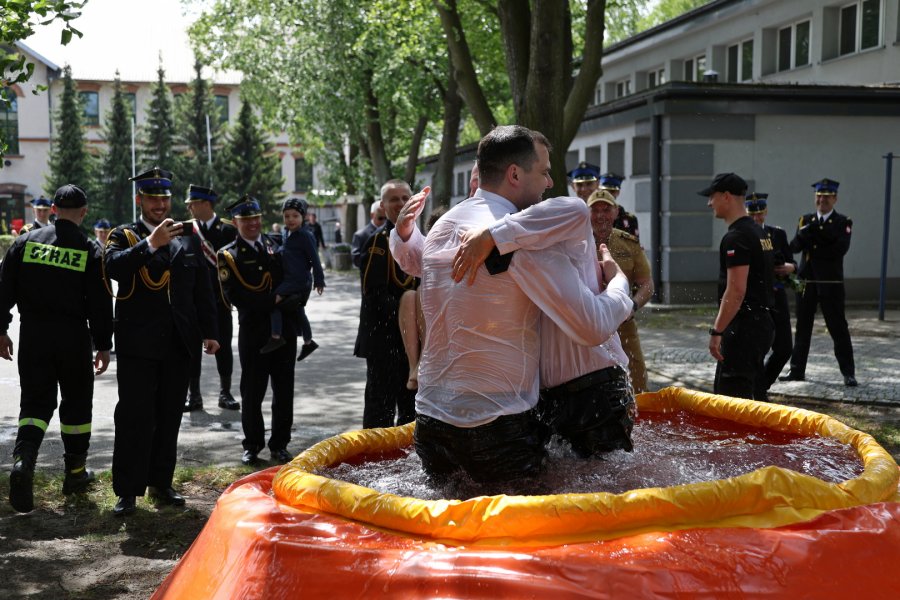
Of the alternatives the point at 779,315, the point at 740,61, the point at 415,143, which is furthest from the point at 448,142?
the point at 779,315

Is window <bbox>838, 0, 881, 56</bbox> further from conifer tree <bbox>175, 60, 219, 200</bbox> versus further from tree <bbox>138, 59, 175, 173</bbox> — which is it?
tree <bbox>138, 59, 175, 173</bbox>

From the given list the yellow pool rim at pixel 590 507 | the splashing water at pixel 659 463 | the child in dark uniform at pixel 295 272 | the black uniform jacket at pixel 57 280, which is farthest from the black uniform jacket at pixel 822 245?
the yellow pool rim at pixel 590 507

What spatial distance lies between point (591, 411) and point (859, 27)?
27.1 m

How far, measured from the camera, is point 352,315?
21188 mm

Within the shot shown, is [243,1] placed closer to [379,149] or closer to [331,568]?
[379,149]

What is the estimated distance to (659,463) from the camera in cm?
420

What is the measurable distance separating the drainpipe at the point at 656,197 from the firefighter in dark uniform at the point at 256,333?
13313mm

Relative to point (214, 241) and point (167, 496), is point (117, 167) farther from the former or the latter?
point (167, 496)

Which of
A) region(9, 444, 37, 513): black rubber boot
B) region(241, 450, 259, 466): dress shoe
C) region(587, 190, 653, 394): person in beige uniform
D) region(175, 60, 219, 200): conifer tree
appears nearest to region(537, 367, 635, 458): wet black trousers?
region(587, 190, 653, 394): person in beige uniform

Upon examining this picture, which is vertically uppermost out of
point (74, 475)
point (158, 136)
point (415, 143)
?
point (158, 136)

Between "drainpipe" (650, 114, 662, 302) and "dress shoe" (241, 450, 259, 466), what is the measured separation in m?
14.0

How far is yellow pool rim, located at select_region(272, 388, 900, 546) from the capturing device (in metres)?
3.25

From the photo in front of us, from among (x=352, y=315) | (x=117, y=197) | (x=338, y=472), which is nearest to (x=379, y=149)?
(x=352, y=315)

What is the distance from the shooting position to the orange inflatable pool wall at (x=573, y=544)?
311cm
